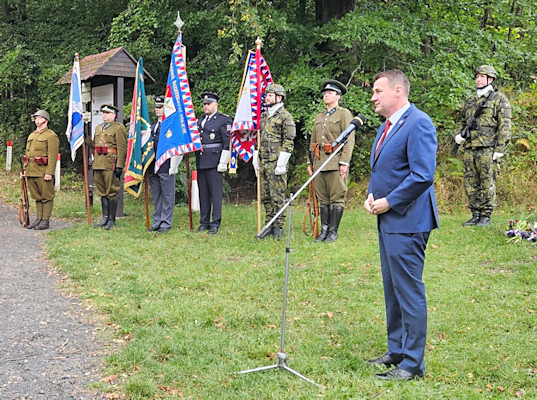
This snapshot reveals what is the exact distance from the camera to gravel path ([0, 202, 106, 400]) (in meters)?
4.25

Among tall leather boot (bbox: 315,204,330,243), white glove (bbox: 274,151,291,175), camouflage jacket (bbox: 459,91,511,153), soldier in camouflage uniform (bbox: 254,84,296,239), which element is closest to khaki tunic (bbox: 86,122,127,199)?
soldier in camouflage uniform (bbox: 254,84,296,239)

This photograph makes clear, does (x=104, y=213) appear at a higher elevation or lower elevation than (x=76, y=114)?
lower

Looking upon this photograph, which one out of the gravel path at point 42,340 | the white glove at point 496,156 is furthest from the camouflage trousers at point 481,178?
the gravel path at point 42,340

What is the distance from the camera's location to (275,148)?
31.2 feet

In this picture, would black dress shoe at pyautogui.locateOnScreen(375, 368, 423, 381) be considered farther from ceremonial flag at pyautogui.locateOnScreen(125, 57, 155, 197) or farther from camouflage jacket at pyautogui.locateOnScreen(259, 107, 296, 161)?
ceremonial flag at pyautogui.locateOnScreen(125, 57, 155, 197)

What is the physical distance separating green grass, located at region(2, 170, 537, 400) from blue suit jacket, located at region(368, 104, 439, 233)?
3.68 feet

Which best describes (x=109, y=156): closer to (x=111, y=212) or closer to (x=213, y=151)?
(x=111, y=212)

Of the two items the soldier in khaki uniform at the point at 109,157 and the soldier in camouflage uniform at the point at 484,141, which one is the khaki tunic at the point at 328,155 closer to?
the soldier in camouflage uniform at the point at 484,141

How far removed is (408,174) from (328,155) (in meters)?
4.97

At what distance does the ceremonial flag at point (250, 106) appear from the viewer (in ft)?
31.6

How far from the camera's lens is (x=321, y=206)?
9.37m

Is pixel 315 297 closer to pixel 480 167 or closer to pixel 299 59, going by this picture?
pixel 480 167

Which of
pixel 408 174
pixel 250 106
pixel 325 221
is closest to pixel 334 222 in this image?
pixel 325 221

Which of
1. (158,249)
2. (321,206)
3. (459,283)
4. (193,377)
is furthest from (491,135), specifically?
(193,377)
